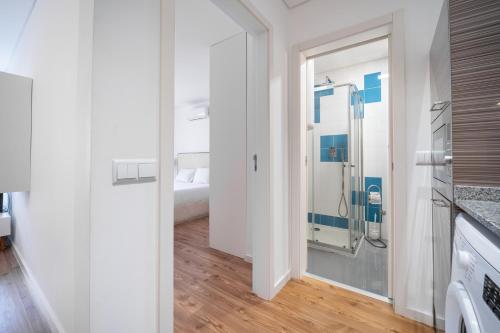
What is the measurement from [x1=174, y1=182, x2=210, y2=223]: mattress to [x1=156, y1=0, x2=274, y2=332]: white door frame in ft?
7.28

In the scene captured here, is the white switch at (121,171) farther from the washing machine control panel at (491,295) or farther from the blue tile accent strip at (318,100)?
the blue tile accent strip at (318,100)

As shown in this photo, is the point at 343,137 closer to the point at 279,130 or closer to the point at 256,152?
the point at 279,130

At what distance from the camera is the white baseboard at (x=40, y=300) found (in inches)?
44.7

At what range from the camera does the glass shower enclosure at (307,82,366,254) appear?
275 cm

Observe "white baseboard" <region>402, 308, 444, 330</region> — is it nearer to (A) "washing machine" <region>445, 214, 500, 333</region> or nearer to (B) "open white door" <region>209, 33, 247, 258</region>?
(A) "washing machine" <region>445, 214, 500, 333</region>

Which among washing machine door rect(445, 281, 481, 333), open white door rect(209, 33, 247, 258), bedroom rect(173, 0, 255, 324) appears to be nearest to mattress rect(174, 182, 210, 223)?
bedroom rect(173, 0, 255, 324)

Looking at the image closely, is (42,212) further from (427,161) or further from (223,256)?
(427,161)

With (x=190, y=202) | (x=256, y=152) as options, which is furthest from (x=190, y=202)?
(x=256, y=152)

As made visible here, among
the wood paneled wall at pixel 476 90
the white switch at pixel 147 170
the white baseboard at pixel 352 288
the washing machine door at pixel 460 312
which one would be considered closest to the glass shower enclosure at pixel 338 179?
the white baseboard at pixel 352 288

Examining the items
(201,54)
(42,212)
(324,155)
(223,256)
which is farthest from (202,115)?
(42,212)

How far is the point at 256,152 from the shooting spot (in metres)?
1.70

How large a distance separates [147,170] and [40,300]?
1.48 m

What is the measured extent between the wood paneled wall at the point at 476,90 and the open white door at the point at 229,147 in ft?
5.56

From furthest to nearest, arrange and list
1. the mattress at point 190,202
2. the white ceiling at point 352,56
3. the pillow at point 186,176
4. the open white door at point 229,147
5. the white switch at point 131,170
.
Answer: the pillow at point 186,176 → the mattress at point 190,202 → the white ceiling at point 352,56 → the open white door at point 229,147 → the white switch at point 131,170
